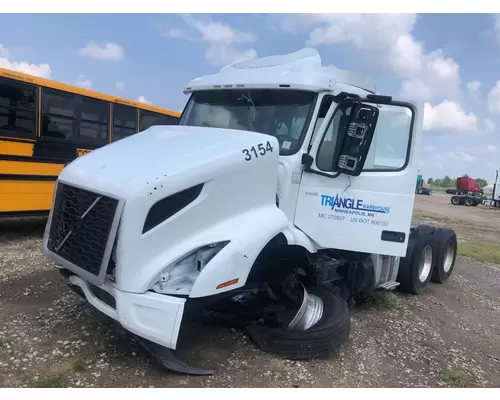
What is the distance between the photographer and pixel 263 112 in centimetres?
504

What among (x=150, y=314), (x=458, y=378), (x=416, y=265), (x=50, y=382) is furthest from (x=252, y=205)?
(x=416, y=265)

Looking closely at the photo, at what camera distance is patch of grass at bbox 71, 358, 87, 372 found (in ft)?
12.9

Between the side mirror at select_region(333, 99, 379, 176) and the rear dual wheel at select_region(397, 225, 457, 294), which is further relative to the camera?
the rear dual wheel at select_region(397, 225, 457, 294)

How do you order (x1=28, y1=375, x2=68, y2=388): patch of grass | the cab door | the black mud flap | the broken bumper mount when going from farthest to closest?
the cab door
the black mud flap
(x1=28, y1=375, x2=68, y2=388): patch of grass
the broken bumper mount

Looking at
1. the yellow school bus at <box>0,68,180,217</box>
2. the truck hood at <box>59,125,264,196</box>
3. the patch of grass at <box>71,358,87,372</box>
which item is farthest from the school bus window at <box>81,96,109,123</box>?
the patch of grass at <box>71,358,87,372</box>

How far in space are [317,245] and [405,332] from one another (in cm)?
163

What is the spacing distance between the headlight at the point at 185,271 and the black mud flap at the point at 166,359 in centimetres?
53

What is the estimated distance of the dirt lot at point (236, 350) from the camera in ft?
12.9

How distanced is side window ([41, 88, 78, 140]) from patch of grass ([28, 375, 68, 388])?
22.9 feet

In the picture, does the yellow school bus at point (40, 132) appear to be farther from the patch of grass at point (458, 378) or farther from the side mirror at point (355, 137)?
the patch of grass at point (458, 378)

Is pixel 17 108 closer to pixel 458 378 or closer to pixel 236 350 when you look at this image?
pixel 236 350

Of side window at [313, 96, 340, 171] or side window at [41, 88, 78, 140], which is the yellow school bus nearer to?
side window at [41, 88, 78, 140]

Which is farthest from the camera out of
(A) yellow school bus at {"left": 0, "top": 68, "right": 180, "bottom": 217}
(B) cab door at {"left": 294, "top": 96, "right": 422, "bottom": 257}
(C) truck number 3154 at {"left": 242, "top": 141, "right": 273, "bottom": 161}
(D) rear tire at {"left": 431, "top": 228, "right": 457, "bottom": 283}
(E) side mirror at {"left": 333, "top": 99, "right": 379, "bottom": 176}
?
(A) yellow school bus at {"left": 0, "top": 68, "right": 180, "bottom": 217}

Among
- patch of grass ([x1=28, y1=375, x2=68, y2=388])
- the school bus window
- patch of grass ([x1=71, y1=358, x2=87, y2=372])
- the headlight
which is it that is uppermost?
the school bus window
